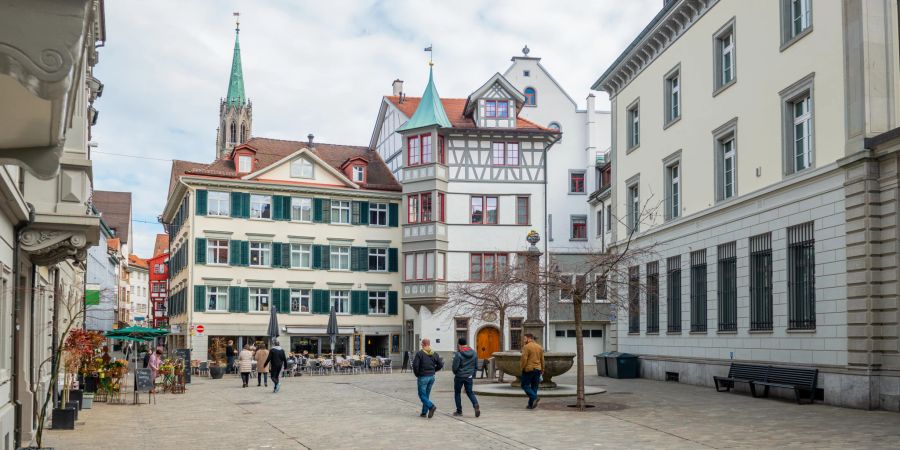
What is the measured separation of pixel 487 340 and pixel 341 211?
10.5 m

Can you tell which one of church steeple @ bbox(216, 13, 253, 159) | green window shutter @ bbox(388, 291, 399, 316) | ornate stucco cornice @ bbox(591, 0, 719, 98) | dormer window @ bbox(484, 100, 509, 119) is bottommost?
green window shutter @ bbox(388, 291, 399, 316)

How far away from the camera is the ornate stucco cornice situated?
29.8m

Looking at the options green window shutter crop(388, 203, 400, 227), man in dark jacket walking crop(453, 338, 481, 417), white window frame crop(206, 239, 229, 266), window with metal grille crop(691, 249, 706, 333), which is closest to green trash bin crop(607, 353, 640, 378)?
window with metal grille crop(691, 249, 706, 333)

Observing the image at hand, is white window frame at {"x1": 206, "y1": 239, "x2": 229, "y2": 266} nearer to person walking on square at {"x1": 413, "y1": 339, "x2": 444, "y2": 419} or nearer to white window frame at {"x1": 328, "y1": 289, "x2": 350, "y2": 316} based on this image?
white window frame at {"x1": 328, "y1": 289, "x2": 350, "y2": 316}

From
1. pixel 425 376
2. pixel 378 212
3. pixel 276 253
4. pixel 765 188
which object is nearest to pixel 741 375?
pixel 765 188

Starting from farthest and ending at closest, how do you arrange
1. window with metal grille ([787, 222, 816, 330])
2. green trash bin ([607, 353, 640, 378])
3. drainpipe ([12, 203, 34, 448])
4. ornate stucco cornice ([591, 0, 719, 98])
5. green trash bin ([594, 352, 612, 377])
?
green trash bin ([594, 352, 612, 377]) → green trash bin ([607, 353, 640, 378]) → ornate stucco cornice ([591, 0, 719, 98]) → window with metal grille ([787, 222, 816, 330]) → drainpipe ([12, 203, 34, 448])

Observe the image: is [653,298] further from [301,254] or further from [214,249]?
[214,249]

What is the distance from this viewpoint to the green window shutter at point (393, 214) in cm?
5262

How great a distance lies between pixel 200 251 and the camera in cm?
4756

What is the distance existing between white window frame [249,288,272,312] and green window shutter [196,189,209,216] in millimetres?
4689

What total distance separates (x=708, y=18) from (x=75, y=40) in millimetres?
26753

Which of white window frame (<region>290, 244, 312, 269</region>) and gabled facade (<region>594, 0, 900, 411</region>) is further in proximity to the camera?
white window frame (<region>290, 244, 312, 269</region>)

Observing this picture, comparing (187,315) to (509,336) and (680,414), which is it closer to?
(509,336)

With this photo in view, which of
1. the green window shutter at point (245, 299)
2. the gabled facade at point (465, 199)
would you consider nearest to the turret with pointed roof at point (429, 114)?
Result: the gabled facade at point (465, 199)
